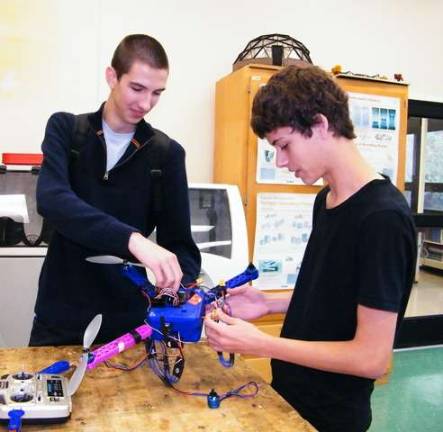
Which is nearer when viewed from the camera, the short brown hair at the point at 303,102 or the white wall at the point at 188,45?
the short brown hair at the point at 303,102

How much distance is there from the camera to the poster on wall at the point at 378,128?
279cm

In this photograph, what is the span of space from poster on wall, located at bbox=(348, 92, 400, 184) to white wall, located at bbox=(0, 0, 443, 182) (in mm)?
520

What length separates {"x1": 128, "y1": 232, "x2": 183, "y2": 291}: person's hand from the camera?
105 cm

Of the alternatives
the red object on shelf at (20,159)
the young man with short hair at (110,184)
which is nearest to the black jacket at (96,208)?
the young man with short hair at (110,184)

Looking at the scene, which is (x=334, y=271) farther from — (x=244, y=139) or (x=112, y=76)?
(x=244, y=139)

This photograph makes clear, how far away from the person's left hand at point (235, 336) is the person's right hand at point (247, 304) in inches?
8.6

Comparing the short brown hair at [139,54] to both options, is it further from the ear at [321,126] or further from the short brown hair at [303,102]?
the ear at [321,126]

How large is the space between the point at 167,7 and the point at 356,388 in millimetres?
2385

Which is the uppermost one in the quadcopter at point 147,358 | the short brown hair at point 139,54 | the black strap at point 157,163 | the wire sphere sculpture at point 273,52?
the wire sphere sculpture at point 273,52

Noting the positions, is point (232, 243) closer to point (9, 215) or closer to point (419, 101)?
point (9, 215)

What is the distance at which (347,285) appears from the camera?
1.02 meters

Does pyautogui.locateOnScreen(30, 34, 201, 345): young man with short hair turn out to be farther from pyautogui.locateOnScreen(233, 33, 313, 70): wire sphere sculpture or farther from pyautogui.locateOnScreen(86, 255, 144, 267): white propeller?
pyautogui.locateOnScreen(233, 33, 313, 70): wire sphere sculpture

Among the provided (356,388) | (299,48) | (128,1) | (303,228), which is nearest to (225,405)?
(356,388)

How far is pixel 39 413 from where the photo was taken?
895 mm
